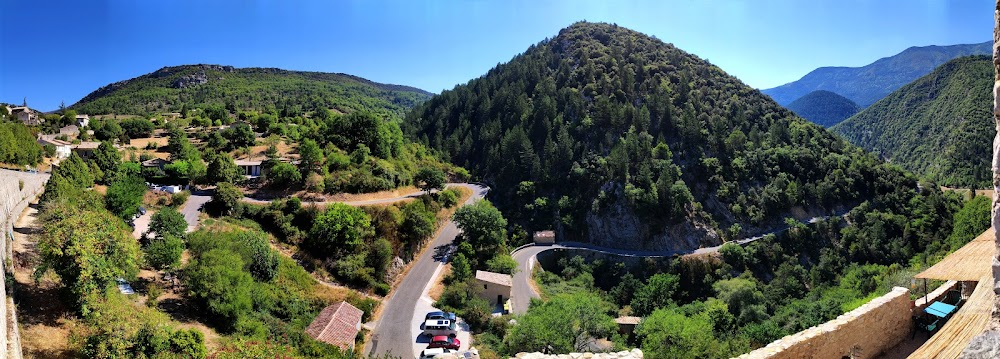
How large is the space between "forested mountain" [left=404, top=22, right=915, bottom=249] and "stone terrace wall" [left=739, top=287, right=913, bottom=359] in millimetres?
46192

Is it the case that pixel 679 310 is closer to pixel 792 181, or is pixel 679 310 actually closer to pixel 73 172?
pixel 792 181

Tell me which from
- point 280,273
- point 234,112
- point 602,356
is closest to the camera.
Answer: point 602,356

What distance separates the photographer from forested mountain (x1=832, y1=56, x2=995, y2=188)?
8469 centimetres

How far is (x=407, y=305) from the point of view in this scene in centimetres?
3111

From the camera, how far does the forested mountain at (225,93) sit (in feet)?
295

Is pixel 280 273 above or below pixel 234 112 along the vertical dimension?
below

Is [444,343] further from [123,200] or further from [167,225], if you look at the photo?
[123,200]

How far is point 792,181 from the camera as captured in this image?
203 feet

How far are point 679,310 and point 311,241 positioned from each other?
93.3 ft

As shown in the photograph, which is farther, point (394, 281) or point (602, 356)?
point (394, 281)

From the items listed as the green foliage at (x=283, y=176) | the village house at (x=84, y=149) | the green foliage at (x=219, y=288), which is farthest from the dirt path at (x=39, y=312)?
the village house at (x=84, y=149)

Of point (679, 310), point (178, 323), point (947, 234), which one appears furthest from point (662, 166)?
point (178, 323)

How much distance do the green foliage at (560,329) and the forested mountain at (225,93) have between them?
2243 inches

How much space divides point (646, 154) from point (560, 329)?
1714 inches
